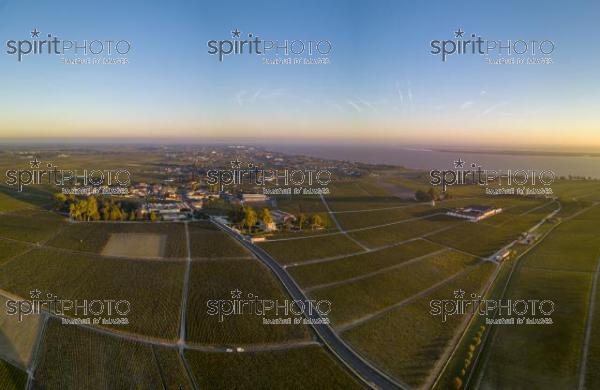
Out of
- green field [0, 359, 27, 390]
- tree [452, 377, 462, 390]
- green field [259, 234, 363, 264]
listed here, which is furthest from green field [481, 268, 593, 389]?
green field [0, 359, 27, 390]

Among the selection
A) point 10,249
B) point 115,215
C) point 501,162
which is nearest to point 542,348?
point 10,249

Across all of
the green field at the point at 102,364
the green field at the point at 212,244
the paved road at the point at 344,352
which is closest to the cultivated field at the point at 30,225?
the green field at the point at 212,244

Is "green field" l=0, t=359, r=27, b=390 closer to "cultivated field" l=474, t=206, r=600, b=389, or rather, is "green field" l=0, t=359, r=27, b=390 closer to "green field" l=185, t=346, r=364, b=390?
"green field" l=185, t=346, r=364, b=390

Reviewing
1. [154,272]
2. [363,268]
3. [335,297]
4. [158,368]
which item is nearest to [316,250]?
[363,268]

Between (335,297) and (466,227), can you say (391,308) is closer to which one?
(335,297)

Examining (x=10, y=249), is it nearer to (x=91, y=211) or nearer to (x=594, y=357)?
(x=91, y=211)

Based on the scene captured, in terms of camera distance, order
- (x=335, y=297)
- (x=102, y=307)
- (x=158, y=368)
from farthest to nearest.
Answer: (x=335, y=297) < (x=102, y=307) < (x=158, y=368)
